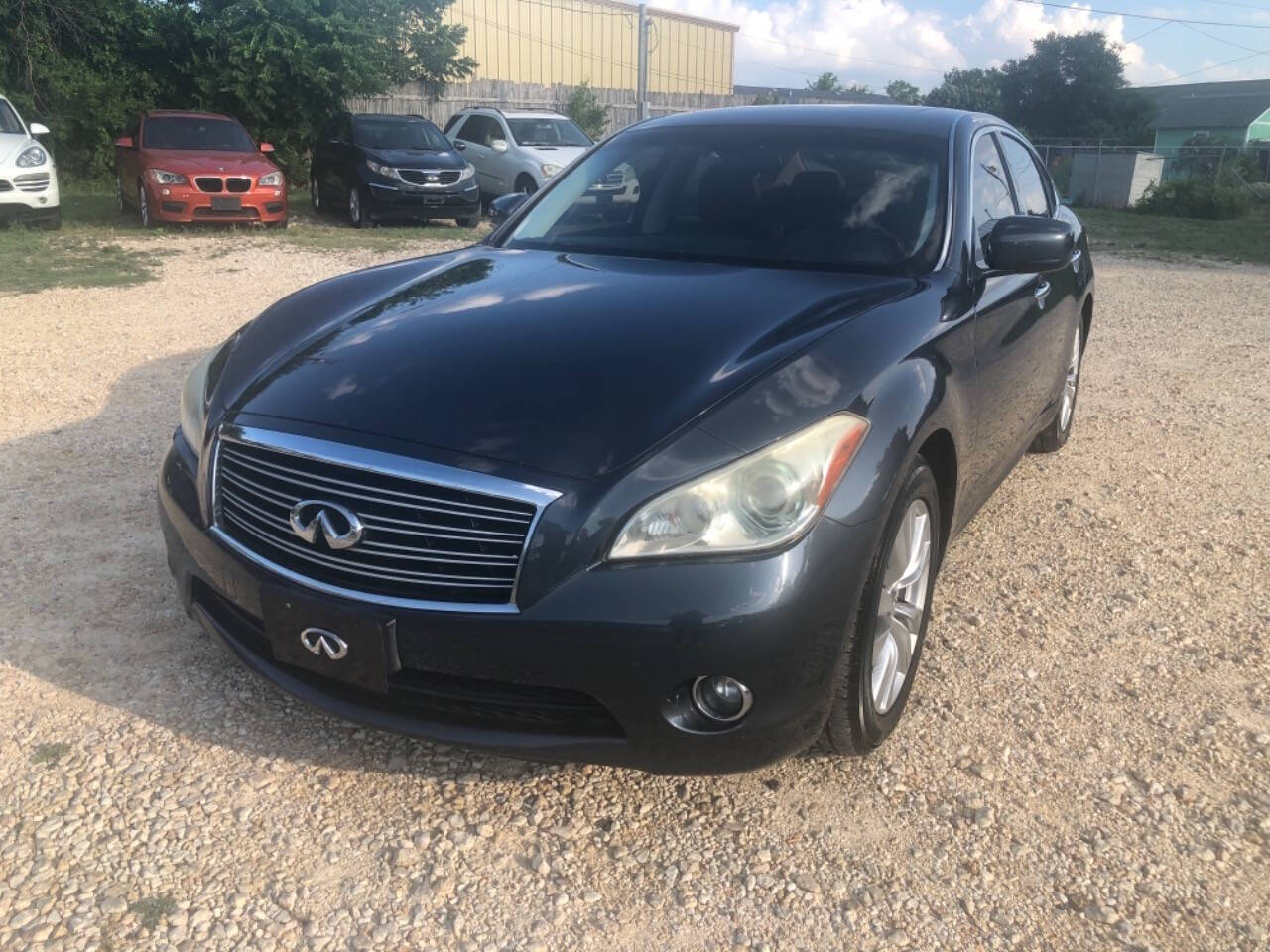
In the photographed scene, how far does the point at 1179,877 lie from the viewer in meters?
2.38

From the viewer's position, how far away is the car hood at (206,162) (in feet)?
42.3

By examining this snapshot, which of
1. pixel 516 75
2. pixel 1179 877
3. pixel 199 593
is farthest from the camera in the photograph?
pixel 516 75

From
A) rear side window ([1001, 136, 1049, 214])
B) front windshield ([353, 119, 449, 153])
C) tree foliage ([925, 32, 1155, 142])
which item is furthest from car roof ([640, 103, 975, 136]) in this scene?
tree foliage ([925, 32, 1155, 142])

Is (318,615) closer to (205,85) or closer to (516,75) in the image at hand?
(205,85)

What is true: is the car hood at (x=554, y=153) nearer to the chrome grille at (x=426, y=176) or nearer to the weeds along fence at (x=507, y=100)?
the chrome grille at (x=426, y=176)

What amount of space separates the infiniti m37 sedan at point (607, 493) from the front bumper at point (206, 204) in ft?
35.2

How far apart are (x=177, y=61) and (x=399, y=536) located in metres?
19.7

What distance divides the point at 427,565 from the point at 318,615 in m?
0.27

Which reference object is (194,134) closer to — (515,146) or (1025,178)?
(515,146)

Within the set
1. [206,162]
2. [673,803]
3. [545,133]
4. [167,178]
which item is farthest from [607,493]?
[545,133]

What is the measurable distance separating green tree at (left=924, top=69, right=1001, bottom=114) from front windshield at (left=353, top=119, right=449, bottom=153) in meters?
46.0

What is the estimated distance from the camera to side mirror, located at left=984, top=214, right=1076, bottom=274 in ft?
10.9

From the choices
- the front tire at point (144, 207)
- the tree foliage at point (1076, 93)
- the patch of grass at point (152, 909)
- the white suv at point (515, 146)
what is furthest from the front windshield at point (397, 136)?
the tree foliage at point (1076, 93)

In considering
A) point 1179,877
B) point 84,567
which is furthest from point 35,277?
point 1179,877
